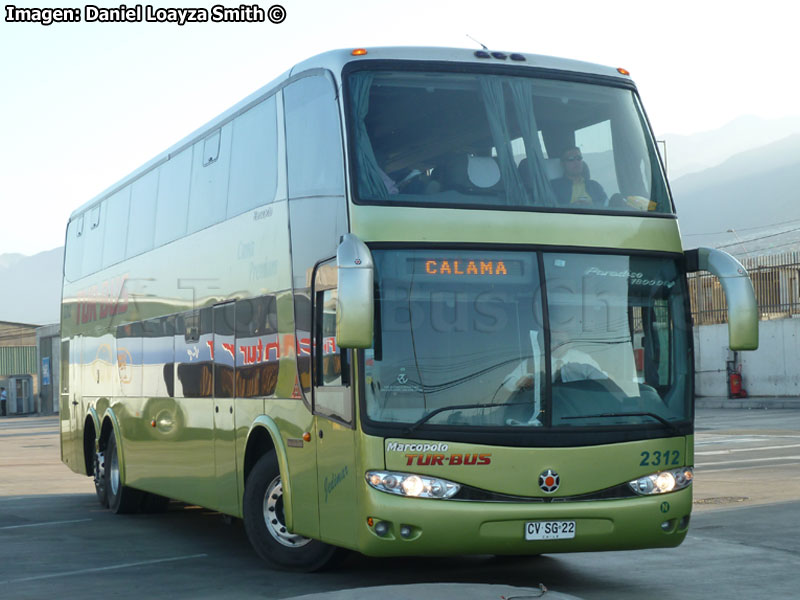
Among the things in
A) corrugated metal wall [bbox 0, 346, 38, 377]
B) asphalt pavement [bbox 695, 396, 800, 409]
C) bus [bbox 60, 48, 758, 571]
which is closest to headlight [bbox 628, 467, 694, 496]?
bus [bbox 60, 48, 758, 571]

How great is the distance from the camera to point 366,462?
8297 mm

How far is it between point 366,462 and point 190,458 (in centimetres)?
443

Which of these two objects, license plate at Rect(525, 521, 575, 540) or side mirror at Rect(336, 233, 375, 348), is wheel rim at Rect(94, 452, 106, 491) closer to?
license plate at Rect(525, 521, 575, 540)

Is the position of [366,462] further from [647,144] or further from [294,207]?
[647,144]

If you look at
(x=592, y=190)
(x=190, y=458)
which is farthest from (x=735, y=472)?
(x=592, y=190)

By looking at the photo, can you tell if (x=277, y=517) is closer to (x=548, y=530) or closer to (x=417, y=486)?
(x=417, y=486)

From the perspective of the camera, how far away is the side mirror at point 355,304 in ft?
25.4

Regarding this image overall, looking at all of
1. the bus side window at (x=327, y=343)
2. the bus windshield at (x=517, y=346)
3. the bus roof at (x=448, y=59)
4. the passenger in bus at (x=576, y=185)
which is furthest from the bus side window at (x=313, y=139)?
the passenger in bus at (x=576, y=185)

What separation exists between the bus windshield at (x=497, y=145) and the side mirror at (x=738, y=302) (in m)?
0.76

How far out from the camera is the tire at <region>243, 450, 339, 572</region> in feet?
32.5

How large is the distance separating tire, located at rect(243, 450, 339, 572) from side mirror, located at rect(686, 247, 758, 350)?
3.65m

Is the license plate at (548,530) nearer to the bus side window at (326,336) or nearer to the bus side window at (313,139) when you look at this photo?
the bus side window at (326,336)

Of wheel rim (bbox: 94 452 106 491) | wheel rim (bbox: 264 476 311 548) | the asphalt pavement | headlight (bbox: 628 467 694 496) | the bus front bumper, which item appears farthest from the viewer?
the asphalt pavement

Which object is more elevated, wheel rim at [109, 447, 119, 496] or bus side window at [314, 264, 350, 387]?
bus side window at [314, 264, 350, 387]
